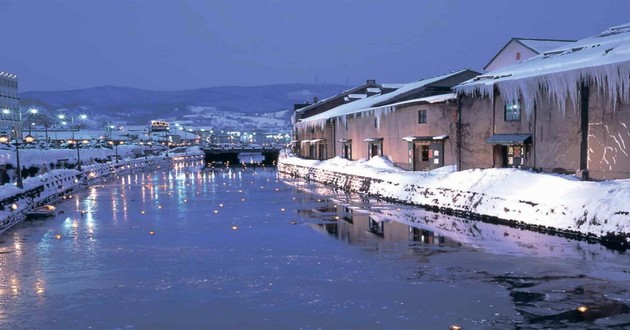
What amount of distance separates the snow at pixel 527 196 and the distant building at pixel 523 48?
71.1 feet

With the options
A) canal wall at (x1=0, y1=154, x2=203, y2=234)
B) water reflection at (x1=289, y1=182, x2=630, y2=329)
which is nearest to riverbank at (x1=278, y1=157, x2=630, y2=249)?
water reflection at (x1=289, y1=182, x2=630, y2=329)

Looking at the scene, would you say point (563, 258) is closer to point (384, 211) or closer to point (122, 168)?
point (384, 211)

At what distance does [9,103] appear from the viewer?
445 feet

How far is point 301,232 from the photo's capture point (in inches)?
769

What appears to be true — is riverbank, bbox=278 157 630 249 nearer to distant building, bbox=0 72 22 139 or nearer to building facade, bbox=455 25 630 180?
building facade, bbox=455 25 630 180

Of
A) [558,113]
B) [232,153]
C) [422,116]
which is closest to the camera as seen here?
[558,113]

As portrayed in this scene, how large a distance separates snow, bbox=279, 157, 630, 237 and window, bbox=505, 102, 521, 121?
262 inches

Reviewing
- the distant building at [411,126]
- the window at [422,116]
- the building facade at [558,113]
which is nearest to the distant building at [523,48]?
the distant building at [411,126]

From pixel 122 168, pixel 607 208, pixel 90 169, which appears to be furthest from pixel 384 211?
pixel 122 168

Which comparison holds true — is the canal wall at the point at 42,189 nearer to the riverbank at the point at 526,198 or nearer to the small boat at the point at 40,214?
the small boat at the point at 40,214

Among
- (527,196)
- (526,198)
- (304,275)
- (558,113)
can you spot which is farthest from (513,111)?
(304,275)

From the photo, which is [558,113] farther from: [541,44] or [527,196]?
[541,44]

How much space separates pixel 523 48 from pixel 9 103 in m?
131

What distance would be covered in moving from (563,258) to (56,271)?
13.3 metres
